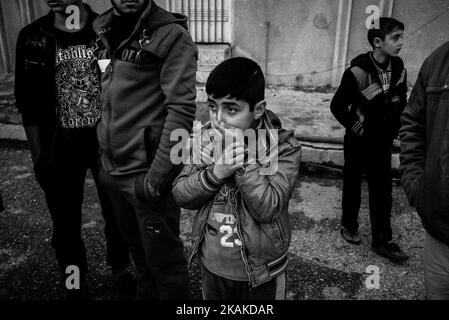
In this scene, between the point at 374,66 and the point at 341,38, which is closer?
the point at 374,66

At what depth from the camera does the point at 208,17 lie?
732 centimetres

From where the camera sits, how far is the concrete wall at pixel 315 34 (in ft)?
21.7

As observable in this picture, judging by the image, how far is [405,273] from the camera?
131 inches

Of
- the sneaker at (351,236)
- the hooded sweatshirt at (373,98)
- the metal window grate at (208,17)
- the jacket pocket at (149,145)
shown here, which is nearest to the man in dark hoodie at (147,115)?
the jacket pocket at (149,145)

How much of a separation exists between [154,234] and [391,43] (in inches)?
93.9

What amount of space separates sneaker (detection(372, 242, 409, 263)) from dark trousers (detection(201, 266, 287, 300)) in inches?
67.4

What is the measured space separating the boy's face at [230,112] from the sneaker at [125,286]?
1756mm

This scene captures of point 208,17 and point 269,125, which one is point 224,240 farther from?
point 208,17

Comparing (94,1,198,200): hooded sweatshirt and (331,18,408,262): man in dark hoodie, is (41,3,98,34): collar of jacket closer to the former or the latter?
(94,1,198,200): hooded sweatshirt

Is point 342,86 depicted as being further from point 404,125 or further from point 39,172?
point 39,172

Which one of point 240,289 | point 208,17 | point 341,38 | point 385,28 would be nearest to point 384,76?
point 385,28

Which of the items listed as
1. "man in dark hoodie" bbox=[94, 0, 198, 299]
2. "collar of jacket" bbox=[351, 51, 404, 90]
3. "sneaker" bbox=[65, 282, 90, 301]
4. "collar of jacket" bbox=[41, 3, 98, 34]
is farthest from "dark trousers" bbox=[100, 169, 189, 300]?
"collar of jacket" bbox=[351, 51, 404, 90]

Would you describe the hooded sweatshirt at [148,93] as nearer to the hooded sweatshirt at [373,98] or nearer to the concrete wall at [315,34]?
the hooded sweatshirt at [373,98]

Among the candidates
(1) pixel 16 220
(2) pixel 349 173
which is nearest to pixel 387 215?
(2) pixel 349 173
